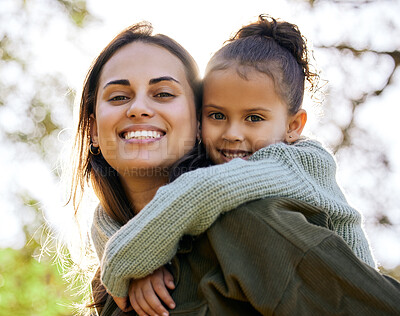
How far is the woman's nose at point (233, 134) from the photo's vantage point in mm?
2408

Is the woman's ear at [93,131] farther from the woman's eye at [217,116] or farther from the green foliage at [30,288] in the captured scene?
the green foliage at [30,288]

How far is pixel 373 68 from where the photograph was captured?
6.70 metres

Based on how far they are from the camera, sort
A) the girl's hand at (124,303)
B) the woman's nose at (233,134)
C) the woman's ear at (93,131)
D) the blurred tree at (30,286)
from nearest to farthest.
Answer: the girl's hand at (124,303) < the woman's nose at (233,134) < the woman's ear at (93,131) < the blurred tree at (30,286)

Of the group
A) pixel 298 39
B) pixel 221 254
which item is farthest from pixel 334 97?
pixel 221 254

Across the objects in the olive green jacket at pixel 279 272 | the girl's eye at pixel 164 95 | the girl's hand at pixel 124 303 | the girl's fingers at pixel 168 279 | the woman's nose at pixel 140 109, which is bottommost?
the girl's hand at pixel 124 303

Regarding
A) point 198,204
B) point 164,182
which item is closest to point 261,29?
point 164,182

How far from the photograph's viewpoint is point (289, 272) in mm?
1544

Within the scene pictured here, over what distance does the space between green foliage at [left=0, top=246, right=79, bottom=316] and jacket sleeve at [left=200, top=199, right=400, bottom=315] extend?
19.4 feet

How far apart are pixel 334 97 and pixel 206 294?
5650 millimetres

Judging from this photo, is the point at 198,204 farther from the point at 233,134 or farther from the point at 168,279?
the point at 233,134

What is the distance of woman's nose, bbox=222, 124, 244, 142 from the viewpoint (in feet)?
7.90

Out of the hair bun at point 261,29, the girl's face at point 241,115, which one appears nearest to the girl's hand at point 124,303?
the girl's face at point 241,115

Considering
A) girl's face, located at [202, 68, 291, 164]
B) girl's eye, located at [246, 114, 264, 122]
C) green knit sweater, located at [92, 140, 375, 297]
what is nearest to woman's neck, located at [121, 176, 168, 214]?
girl's face, located at [202, 68, 291, 164]

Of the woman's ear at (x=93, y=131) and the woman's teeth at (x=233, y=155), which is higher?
the woman's ear at (x=93, y=131)
